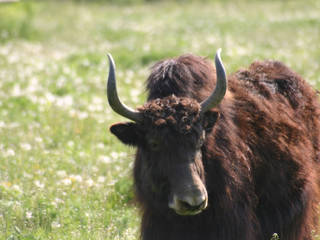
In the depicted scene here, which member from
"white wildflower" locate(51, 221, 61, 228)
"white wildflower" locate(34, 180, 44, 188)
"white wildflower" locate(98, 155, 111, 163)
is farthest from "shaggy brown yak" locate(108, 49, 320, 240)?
"white wildflower" locate(98, 155, 111, 163)

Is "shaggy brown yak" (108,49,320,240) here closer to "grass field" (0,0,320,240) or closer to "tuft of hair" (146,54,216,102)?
"tuft of hair" (146,54,216,102)

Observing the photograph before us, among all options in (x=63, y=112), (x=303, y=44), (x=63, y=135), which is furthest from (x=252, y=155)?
(x=303, y=44)

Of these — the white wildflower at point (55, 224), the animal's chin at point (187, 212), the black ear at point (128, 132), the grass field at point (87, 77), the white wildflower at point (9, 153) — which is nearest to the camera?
the animal's chin at point (187, 212)

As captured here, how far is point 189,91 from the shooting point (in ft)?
16.8

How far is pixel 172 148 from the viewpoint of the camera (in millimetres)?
4699

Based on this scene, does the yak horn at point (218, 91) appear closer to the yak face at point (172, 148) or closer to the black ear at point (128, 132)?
the yak face at point (172, 148)

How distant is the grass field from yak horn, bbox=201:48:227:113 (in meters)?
1.89

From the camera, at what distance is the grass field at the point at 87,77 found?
21.5 ft

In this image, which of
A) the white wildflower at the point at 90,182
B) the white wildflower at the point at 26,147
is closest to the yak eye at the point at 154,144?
the white wildflower at the point at 90,182

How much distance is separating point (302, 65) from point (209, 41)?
397cm

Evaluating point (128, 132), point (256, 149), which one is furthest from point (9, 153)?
point (256, 149)

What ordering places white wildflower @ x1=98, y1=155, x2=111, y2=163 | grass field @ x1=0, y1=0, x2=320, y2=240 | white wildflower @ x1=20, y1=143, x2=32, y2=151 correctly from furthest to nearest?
white wildflower @ x1=20, y1=143, x2=32, y2=151 → white wildflower @ x1=98, y1=155, x2=111, y2=163 → grass field @ x1=0, y1=0, x2=320, y2=240

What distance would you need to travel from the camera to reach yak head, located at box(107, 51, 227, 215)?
4.60 meters

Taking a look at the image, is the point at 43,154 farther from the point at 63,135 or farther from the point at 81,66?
the point at 81,66
